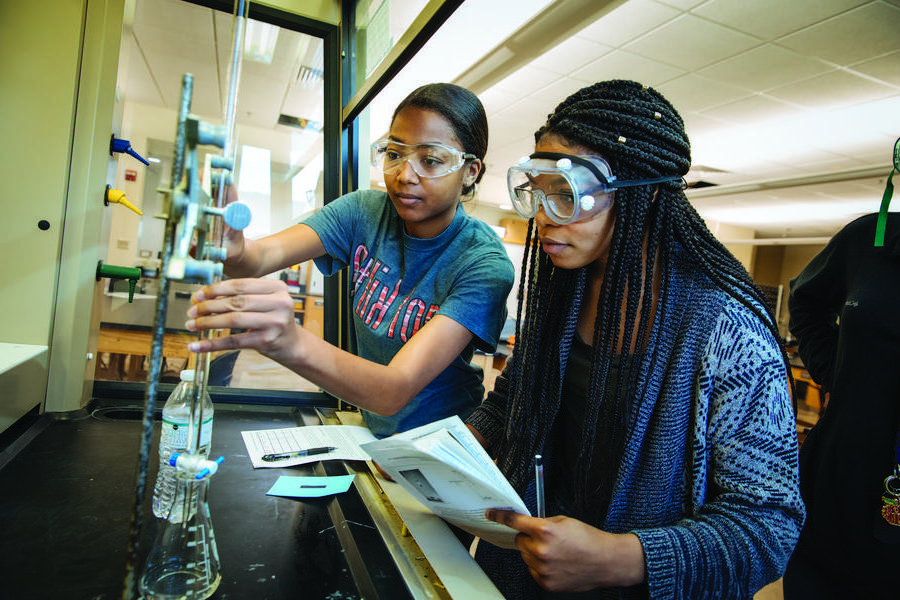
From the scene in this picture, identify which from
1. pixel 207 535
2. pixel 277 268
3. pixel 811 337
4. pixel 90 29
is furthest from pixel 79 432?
pixel 811 337

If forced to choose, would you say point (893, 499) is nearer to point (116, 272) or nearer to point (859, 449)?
point (859, 449)

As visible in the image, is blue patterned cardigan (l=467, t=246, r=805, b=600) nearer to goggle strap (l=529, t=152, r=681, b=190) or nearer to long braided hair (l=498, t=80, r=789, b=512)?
long braided hair (l=498, t=80, r=789, b=512)

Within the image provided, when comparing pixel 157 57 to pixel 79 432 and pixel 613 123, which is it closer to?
pixel 79 432

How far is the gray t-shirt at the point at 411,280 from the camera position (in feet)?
3.74

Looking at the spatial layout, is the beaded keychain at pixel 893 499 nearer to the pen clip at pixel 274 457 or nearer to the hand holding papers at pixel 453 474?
the hand holding papers at pixel 453 474

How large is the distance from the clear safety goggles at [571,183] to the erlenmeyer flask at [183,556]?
700 mm

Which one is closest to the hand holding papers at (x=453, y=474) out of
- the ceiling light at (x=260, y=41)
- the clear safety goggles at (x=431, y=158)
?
the clear safety goggles at (x=431, y=158)

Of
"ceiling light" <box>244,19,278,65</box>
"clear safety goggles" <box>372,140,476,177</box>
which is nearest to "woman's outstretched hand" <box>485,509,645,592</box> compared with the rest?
"clear safety goggles" <box>372,140,476,177</box>

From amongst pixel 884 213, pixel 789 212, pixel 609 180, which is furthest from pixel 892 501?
pixel 789 212

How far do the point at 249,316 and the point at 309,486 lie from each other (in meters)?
0.50

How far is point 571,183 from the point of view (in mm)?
875

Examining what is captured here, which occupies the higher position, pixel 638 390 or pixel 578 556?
pixel 638 390

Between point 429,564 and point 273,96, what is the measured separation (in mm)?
1855

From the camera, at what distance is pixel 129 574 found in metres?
0.45
